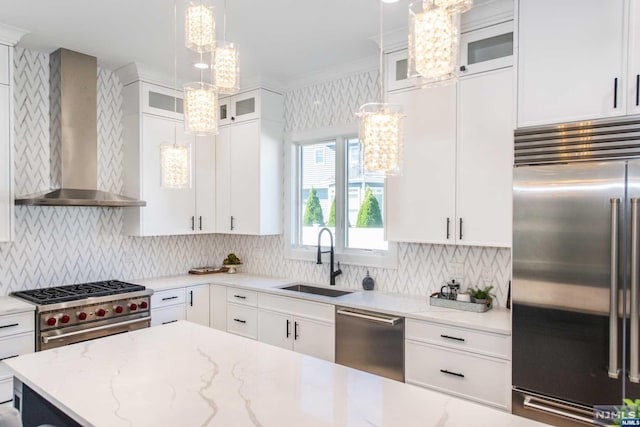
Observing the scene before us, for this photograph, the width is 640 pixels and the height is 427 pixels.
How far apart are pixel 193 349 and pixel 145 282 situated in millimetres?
2237

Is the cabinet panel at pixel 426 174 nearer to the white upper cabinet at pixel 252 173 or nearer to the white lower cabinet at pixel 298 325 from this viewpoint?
the white lower cabinet at pixel 298 325

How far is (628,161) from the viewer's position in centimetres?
192

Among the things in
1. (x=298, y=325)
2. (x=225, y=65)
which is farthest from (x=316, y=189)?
(x=225, y=65)

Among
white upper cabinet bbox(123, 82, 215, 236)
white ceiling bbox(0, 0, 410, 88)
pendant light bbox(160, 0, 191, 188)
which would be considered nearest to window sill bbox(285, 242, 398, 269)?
white upper cabinet bbox(123, 82, 215, 236)

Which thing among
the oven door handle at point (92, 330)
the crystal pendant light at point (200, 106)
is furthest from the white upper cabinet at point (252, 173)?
the crystal pendant light at point (200, 106)

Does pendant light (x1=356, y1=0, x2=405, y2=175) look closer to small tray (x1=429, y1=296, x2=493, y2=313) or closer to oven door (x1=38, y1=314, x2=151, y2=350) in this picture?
small tray (x1=429, y1=296, x2=493, y2=313)

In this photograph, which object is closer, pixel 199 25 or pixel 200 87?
pixel 199 25

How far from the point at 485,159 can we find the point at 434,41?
5.08 ft

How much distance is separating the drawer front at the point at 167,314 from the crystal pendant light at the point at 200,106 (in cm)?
234

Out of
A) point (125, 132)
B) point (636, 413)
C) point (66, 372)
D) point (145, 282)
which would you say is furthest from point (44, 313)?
point (636, 413)

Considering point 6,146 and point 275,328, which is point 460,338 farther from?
point 6,146

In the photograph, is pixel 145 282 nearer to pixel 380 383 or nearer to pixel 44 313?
pixel 44 313

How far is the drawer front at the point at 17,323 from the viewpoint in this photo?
279 cm

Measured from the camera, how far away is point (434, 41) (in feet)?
4.29
